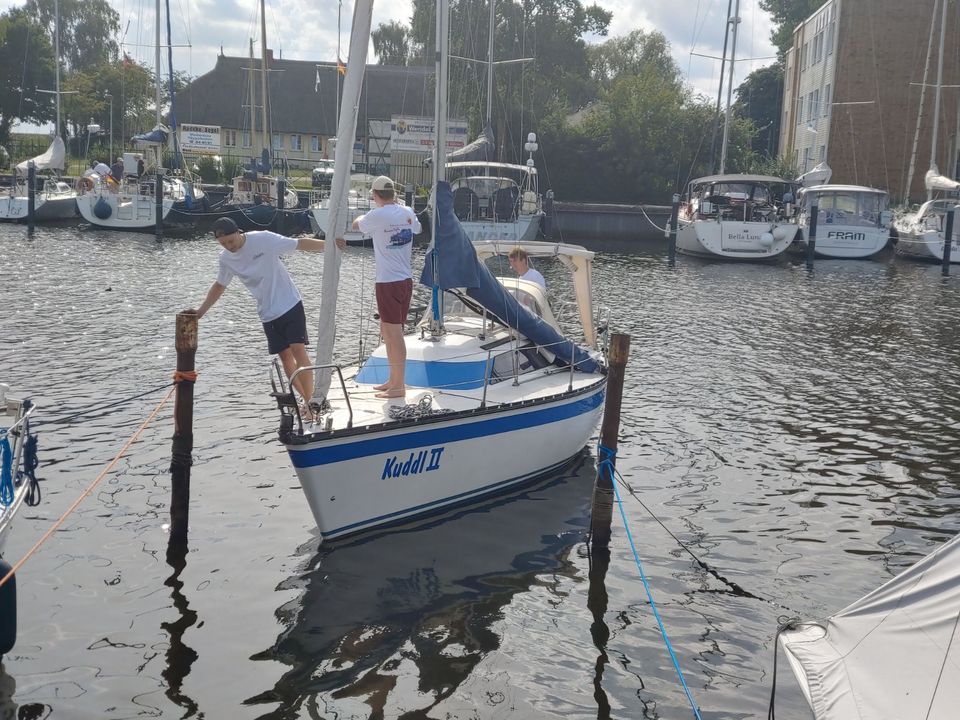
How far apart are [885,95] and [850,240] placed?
16.7 m

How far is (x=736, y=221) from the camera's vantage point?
40.2 meters

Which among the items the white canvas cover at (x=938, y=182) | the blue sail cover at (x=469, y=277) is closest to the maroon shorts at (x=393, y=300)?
the blue sail cover at (x=469, y=277)

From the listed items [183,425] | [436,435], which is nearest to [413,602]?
[436,435]

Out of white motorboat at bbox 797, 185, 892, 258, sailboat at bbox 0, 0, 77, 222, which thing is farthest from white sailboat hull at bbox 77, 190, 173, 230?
white motorboat at bbox 797, 185, 892, 258

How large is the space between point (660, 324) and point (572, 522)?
1376 cm

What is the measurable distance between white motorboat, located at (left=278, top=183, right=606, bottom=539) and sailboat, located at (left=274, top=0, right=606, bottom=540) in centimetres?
1

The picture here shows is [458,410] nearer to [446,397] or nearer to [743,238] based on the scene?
[446,397]

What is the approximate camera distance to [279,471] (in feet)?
39.5

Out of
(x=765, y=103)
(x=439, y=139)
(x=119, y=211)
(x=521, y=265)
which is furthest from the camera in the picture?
(x=765, y=103)

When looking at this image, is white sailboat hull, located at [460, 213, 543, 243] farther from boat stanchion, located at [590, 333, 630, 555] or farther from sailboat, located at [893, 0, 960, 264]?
boat stanchion, located at [590, 333, 630, 555]

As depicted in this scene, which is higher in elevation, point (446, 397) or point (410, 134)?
point (410, 134)

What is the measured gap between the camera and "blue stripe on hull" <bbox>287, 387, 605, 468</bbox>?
8914 mm

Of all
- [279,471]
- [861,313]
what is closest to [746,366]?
[861,313]

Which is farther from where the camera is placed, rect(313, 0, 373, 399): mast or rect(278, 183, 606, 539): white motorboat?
rect(278, 183, 606, 539): white motorboat
